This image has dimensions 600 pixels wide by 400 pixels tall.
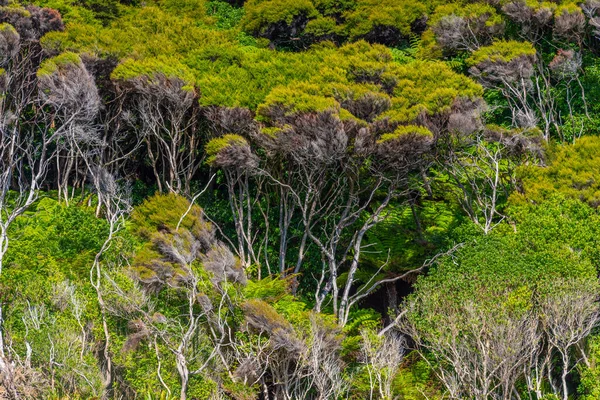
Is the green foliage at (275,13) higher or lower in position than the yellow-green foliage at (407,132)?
lower

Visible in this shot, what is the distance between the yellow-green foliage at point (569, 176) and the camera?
613 inches

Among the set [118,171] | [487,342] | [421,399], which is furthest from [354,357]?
[118,171]

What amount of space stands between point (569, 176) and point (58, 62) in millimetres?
12530

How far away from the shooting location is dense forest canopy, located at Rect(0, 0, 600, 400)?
565 inches

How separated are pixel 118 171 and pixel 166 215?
5.11 meters

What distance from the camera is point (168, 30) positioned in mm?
21406

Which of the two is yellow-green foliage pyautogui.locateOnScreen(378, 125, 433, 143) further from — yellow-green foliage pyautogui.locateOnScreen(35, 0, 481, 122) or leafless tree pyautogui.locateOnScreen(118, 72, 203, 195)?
leafless tree pyautogui.locateOnScreen(118, 72, 203, 195)

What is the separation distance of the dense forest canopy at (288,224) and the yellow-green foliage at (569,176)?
0.05 metres

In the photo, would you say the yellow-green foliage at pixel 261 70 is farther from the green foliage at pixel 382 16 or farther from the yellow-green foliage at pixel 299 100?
the green foliage at pixel 382 16

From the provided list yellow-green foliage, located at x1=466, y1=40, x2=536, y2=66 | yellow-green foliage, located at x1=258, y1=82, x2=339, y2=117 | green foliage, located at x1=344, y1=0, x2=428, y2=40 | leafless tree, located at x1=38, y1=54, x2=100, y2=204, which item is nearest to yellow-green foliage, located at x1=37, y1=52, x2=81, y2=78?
leafless tree, located at x1=38, y1=54, x2=100, y2=204

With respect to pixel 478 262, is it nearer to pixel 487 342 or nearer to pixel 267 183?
pixel 487 342

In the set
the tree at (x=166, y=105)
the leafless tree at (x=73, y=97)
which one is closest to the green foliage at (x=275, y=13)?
the tree at (x=166, y=105)

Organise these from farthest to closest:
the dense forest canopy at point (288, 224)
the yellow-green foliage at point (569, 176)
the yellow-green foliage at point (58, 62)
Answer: the yellow-green foliage at point (58, 62) → the yellow-green foliage at point (569, 176) → the dense forest canopy at point (288, 224)

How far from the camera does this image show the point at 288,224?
1841 cm
